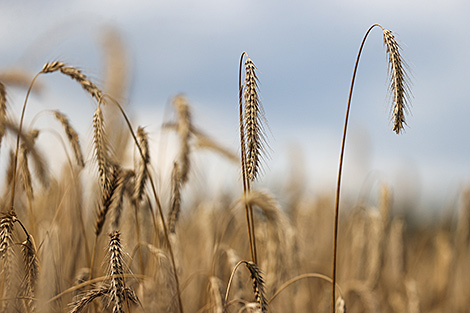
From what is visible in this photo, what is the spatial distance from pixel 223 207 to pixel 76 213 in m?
1.54

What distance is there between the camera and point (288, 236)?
96.3 inches

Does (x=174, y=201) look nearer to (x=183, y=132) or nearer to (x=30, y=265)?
(x=183, y=132)

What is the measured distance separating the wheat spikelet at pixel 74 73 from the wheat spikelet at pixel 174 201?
49cm

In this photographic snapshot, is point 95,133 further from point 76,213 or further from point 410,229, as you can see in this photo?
point 410,229

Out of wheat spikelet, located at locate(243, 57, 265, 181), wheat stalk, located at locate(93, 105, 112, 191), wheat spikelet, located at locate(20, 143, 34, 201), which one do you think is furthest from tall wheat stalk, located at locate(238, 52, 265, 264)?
wheat spikelet, located at locate(20, 143, 34, 201)

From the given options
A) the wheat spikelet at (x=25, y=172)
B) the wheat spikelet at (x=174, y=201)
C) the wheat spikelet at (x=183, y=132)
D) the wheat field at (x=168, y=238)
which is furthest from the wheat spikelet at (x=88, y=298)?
the wheat spikelet at (x=183, y=132)

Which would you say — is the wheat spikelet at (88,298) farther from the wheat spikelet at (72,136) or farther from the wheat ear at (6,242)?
the wheat spikelet at (72,136)

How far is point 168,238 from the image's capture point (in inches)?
86.6

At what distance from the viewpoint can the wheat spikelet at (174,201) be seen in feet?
6.48

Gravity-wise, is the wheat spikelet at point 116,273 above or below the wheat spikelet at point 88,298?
above

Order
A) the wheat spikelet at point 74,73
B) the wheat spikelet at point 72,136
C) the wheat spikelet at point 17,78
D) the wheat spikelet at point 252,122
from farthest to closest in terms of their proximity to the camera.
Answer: the wheat spikelet at point 17,78, the wheat spikelet at point 72,136, the wheat spikelet at point 74,73, the wheat spikelet at point 252,122

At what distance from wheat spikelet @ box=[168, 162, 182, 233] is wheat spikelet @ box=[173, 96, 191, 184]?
19cm

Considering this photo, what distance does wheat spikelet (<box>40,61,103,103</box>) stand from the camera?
5.78 ft

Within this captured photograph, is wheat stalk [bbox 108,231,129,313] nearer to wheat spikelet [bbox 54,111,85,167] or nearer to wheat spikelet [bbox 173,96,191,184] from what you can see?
wheat spikelet [bbox 54,111,85,167]
